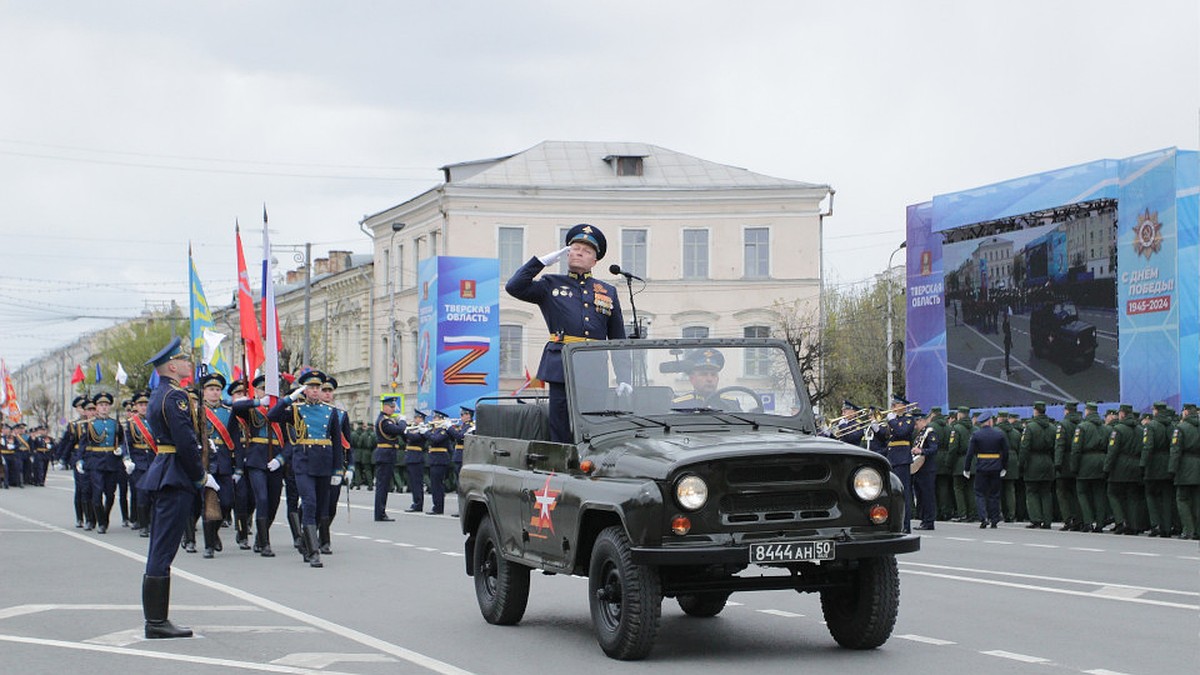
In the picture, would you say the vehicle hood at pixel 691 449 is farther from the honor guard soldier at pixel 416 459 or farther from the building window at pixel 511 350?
the building window at pixel 511 350

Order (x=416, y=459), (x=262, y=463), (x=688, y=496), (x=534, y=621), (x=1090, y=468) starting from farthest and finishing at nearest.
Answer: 1. (x=416, y=459)
2. (x=1090, y=468)
3. (x=262, y=463)
4. (x=534, y=621)
5. (x=688, y=496)

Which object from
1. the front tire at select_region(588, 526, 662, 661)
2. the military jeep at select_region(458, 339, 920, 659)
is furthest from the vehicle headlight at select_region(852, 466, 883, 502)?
the front tire at select_region(588, 526, 662, 661)

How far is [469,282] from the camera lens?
40750 mm

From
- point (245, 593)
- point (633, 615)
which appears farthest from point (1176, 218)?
point (633, 615)

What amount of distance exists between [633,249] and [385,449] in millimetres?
35489

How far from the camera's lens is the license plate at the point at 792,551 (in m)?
9.05

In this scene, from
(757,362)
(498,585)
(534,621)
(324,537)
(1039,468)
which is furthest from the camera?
(1039,468)

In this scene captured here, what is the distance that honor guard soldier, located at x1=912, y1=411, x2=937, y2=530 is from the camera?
25.6 metres

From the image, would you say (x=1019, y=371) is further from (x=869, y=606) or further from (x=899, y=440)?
(x=869, y=606)

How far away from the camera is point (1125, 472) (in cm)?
2400

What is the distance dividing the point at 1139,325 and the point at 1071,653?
63.3ft

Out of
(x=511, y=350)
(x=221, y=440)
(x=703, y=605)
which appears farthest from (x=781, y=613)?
(x=511, y=350)

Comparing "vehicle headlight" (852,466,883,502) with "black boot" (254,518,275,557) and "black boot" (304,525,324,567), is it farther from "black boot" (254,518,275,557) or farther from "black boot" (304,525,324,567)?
"black boot" (254,518,275,557)

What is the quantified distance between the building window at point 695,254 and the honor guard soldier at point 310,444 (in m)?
46.2
